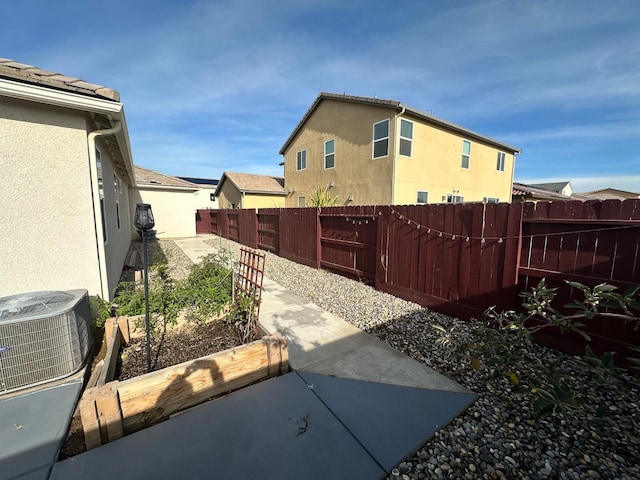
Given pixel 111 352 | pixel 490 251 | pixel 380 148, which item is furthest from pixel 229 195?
pixel 490 251

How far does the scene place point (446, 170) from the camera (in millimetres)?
12688

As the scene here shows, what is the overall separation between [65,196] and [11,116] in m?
1.02

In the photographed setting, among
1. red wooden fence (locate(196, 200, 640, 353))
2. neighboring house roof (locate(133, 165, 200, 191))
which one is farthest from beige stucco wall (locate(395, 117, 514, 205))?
neighboring house roof (locate(133, 165, 200, 191))

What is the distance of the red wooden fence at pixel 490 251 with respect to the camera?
9.27 feet

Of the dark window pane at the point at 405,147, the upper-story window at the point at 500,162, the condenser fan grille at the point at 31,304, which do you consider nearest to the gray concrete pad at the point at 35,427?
the condenser fan grille at the point at 31,304

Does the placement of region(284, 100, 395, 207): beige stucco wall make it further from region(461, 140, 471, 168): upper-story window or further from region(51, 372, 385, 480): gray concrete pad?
region(51, 372, 385, 480): gray concrete pad

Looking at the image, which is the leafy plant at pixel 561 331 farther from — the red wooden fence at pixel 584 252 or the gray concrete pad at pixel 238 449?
the gray concrete pad at pixel 238 449

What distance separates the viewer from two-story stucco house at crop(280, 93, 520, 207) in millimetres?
10859

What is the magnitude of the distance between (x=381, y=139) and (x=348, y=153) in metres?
1.88

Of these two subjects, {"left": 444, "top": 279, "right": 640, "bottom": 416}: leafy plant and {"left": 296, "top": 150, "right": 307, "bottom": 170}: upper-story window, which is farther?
{"left": 296, "top": 150, "right": 307, "bottom": 170}: upper-story window

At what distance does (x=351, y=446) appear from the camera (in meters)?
1.93

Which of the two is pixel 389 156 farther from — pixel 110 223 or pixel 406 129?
pixel 110 223

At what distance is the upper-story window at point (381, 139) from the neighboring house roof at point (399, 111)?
2.38ft

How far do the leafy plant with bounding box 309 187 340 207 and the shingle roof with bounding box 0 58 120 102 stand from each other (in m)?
8.24
